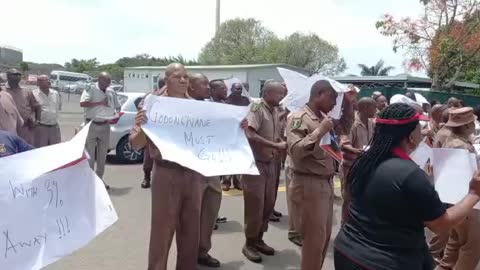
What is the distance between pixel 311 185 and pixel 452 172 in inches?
41.5

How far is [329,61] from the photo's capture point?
174 feet

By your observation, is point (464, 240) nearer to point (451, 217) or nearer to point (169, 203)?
point (451, 217)

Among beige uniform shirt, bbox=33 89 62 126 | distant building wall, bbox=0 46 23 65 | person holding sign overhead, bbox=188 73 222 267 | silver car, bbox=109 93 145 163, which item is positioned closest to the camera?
person holding sign overhead, bbox=188 73 222 267

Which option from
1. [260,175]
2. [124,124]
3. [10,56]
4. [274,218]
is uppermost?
[10,56]

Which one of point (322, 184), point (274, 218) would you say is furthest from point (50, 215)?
point (274, 218)

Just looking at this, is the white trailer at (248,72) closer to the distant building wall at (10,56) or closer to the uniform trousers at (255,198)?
the uniform trousers at (255,198)

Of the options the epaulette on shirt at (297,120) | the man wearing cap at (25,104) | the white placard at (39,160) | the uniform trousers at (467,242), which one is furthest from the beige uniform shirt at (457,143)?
the man wearing cap at (25,104)

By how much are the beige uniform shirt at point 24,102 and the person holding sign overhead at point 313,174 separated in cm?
488

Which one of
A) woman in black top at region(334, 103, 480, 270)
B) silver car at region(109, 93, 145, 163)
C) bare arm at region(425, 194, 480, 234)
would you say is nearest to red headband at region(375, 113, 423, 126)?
woman in black top at region(334, 103, 480, 270)

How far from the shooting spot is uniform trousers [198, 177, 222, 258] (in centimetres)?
514

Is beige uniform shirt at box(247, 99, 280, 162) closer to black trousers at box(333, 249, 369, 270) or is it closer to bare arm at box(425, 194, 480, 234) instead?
black trousers at box(333, 249, 369, 270)

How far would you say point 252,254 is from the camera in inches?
210

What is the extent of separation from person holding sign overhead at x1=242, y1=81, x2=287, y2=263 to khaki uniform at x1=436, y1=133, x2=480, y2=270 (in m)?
1.64

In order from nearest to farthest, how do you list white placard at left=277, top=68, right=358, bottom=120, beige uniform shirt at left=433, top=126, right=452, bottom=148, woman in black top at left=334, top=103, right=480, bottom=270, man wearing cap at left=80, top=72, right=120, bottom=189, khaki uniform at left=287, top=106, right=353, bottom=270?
woman in black top at left=334, top=103, right=480, bottom=270 < khaki uniform at left=287, top=106, right=353, bottom=270 < beige uniform shirt at left=433, top=126, right=452, bottom=148 < white placard at left=277, top=68, right=358, bottom=120 < man wearing cap at left=80, top=72, right=120, bottom=189
